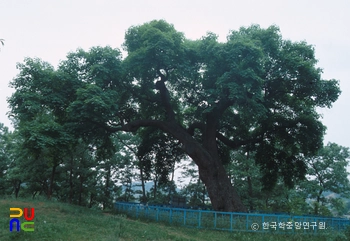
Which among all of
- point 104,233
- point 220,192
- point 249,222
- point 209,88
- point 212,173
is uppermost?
point 209,88

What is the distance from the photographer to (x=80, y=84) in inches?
787

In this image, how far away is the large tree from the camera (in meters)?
18.1

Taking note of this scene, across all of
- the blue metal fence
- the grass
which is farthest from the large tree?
the grass

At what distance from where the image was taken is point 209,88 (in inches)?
797

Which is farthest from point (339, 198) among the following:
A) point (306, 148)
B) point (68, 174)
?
point (68, 174)

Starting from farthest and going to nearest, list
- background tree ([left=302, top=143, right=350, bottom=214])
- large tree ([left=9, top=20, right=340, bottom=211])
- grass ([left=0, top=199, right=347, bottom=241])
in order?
1. background tree ([left=302, top=143, right=350, bottom=214])
2. large tree ([left=9, top=20, right=340, bottom=211])
3. grass ([left=0, top=199, right=347, bottom=241])

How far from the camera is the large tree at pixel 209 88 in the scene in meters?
18.1

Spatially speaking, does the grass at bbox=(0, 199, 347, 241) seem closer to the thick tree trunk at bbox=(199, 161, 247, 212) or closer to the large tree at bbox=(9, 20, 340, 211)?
the thick tree trunk at bbox=(199, 161, 247, 212)

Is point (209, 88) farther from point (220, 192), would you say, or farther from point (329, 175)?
point (329, 175)

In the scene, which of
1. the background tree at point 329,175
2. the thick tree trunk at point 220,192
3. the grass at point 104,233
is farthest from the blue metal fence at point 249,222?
the background tree at point 329,175

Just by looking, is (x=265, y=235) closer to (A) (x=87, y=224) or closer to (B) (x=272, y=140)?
(A) (x=87, y=224)

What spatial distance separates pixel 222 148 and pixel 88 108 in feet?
43.7

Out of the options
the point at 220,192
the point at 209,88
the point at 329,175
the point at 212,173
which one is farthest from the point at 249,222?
the point at 329,175

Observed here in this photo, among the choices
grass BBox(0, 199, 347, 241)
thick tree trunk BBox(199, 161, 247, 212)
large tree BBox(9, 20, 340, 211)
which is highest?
large tree BBox(9, 20, 340, 211)
